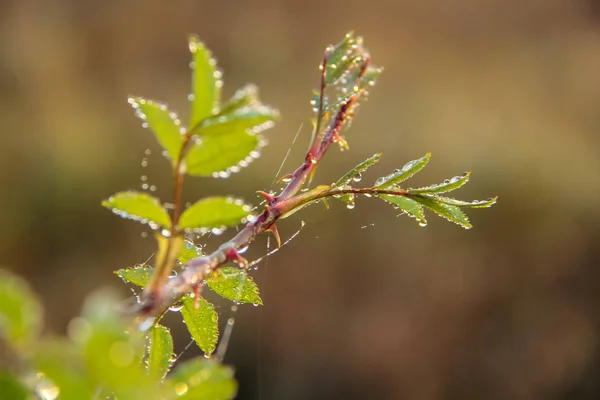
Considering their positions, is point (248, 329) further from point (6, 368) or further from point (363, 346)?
point (6, 368)

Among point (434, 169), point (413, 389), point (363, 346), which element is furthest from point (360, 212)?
point (413, 389)

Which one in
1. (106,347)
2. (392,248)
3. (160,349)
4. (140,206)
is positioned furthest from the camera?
(392,248)

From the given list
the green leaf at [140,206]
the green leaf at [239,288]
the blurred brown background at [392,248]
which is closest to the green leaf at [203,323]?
the green leaf at [239,288]

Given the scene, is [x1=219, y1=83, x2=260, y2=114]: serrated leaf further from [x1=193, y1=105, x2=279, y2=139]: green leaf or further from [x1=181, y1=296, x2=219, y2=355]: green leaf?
[x1=181, y1=296, x2=219, y2=355]: green leaf

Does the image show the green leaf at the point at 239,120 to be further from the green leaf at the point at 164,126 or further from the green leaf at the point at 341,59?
the green leaf at the point at 341,59

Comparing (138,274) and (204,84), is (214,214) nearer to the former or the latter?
(204,84)

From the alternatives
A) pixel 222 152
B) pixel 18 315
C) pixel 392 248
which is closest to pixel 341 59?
pixel 222 152
